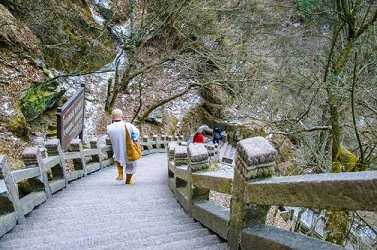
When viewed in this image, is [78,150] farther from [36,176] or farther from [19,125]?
[19,125]

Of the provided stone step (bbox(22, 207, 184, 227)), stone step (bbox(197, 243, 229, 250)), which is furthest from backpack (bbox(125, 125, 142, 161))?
stone step (bbox(197, 243, 229, 250))

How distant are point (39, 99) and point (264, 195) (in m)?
11.8

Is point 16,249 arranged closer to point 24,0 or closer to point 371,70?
point 371,70

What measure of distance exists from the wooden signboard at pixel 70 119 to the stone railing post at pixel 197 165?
417 centimetres

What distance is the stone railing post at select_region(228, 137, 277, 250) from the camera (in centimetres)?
263

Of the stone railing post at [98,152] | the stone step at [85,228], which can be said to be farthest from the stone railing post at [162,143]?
the stone step at [85,228]

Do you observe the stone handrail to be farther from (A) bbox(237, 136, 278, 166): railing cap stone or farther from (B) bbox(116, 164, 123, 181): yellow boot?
(A) bbox(237, 136, 278, 166): railing cap stone

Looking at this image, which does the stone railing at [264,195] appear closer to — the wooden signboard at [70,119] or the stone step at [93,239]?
the stone step at [93,239]

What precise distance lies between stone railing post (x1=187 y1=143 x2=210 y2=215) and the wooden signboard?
417 centimetres

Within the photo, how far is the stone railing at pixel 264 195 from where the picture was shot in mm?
1680

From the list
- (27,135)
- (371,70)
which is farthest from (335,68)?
(27,135)

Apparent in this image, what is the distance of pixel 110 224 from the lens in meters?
4.29

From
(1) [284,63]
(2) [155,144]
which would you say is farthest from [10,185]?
(2) [155,144]

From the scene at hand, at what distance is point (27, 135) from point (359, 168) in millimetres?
9206
